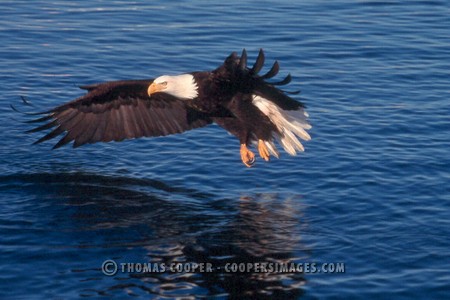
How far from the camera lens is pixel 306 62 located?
1473 centimetres

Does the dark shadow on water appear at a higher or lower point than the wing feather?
lower

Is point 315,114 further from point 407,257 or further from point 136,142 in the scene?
point 407,257

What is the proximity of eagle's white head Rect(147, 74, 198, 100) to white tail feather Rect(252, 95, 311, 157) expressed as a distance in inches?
29.5

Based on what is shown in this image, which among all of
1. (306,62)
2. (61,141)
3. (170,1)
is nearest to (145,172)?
(61,141)

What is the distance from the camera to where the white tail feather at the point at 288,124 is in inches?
411

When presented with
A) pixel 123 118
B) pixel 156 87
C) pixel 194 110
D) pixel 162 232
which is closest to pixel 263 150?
pixel 194 110

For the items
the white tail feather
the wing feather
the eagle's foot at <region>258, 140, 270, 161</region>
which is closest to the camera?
the white tail feather

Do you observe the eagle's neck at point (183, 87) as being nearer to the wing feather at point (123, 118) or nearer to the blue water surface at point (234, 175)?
the wing feather at point (123, 118)

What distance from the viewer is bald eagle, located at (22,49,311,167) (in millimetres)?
10102

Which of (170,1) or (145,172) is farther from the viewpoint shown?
(170,1)

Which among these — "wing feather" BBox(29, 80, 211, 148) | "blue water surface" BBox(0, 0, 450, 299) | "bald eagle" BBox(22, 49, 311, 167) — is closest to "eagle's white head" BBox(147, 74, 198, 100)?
"bald eagle" BBox(22, 49, 311, 167)

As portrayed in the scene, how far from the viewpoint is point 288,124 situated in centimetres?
1061

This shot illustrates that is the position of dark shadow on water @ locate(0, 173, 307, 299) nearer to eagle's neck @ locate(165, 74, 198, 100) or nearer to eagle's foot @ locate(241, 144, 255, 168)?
eagle's foot @ locate(241, 144, 255, 168)

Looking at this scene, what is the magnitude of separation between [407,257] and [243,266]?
147 centimetres
